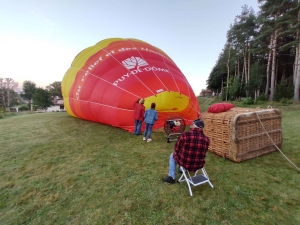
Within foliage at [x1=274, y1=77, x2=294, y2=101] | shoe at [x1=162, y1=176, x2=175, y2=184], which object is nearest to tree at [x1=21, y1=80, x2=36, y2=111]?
foliage at [x1=274, y1=77, x2=294, y2=101]

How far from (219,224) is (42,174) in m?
3.41

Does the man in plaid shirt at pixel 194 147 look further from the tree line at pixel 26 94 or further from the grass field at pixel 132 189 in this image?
the tree line at pixel 26 94

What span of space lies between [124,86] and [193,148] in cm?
434

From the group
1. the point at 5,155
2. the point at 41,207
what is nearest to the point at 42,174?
the point at 41,207

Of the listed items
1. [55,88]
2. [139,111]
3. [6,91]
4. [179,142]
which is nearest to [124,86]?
[139,111]

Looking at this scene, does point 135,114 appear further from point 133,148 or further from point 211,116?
point 211,116

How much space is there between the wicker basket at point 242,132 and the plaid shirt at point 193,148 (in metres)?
1.51

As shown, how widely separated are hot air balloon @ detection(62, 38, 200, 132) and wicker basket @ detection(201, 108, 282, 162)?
2.26m

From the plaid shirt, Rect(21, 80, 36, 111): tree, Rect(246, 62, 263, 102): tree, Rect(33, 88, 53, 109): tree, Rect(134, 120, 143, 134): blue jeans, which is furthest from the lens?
Rect(21, 80, 36, 111): tree

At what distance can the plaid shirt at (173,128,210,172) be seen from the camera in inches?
100

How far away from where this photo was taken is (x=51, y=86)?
66938mm

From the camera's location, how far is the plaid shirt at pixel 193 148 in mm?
2551

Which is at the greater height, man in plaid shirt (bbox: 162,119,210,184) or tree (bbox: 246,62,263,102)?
tree (bbox: 246,62,263,102)

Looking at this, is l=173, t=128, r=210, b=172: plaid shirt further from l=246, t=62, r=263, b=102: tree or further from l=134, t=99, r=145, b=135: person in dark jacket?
l=246, t=62, r=263, b=102: tree
